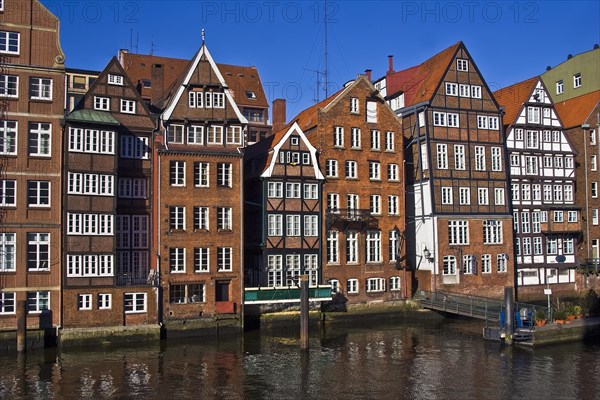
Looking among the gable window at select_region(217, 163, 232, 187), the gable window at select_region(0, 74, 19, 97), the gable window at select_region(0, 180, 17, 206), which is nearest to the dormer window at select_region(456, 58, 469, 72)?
the gable window at select_region(217, 163, 232, 187)

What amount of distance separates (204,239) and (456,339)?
1684cm

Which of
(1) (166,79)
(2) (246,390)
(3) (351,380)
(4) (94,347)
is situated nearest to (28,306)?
(4) (94,347)

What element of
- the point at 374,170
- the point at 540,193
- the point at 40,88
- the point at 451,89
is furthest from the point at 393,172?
the point at 40,88

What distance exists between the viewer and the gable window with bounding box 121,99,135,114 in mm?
41188

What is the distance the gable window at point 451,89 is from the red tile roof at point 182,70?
81.5ft

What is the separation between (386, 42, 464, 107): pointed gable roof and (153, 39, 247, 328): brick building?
1652cm

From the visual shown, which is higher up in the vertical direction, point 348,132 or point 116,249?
point 348,132

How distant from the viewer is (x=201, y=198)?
42156mm

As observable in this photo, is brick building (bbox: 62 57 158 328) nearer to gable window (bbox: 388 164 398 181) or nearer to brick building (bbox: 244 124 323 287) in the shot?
brick building (bbox: 244 124 323 287)

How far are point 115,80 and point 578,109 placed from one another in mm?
41924

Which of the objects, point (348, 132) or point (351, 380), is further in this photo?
point (348, 132)

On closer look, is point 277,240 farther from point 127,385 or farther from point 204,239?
point 127,385

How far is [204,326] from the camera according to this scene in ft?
134

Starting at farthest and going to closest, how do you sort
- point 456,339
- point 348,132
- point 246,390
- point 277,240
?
point 348,132 → point 277,240 → point 456,339 → point 246,390
